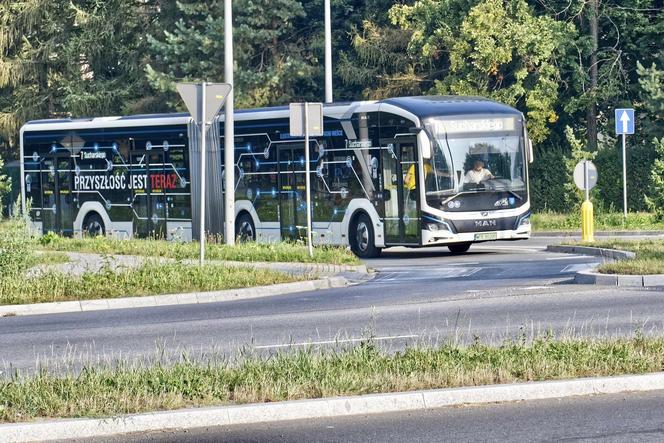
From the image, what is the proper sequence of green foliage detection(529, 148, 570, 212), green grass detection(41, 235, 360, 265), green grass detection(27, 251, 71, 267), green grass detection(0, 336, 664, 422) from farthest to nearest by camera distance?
green foliage detection(529, 148, 570, 212) < green grass detection(41, 235, 360, 265) < green grass detection(27, 251, 71, 267) < green grass detection(0, 336, 664, 422)

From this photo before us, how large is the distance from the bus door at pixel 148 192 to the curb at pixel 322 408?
2423cm

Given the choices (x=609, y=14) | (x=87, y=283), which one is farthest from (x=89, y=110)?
(x=87, y=283)

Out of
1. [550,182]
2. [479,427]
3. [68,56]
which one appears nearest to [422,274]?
[479,427]

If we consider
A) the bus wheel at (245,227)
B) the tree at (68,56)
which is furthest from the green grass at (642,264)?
the tree at (68,56)

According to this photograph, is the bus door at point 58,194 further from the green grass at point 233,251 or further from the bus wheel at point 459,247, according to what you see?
the bus wheel at point 459,247

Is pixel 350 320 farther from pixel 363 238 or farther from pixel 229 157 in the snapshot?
pixel 363 238

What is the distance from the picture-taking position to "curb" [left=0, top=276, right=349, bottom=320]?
17297 millimetres

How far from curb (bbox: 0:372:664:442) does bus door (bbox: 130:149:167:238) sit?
2423 centimetres

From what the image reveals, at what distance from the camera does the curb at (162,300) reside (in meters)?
17.3

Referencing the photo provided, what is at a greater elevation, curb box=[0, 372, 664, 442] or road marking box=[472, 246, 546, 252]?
curb box=[0, 372, 664, 442]

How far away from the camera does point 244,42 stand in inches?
2071

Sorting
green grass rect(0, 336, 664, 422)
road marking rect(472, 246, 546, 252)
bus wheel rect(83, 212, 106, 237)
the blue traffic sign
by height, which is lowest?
road marking rect(472, 246, 546, 252)

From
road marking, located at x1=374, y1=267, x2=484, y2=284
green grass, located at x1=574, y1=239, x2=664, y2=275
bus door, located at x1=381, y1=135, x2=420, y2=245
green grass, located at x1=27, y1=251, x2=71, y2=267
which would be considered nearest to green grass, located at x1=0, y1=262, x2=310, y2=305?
road marking, located at x1=374, y1=267, x2=484, y2=284

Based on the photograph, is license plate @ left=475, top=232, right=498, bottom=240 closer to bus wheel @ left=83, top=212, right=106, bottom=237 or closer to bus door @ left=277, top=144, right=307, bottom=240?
bus door @ left=277, top=144, right=307, bottom=240
